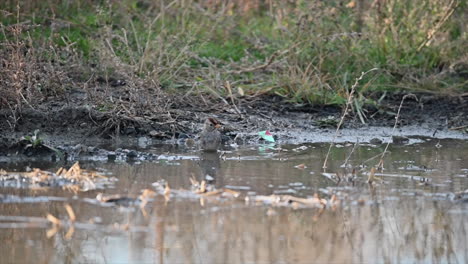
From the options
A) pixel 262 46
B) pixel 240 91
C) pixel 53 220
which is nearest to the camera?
pixel 53 220

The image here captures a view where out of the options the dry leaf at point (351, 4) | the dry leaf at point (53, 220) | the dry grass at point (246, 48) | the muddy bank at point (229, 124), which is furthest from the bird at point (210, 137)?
the dry leaf at point (351, 4)

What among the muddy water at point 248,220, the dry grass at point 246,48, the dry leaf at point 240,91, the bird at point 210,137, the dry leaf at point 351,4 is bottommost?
the muddy water at point 248,220

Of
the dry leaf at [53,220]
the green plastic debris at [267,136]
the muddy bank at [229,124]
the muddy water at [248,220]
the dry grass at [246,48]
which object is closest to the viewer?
the muddy water at [248,220]

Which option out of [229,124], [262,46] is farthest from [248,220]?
[262,46]

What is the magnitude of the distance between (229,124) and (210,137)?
1.07 metres

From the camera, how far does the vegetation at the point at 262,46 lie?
9.30 meters

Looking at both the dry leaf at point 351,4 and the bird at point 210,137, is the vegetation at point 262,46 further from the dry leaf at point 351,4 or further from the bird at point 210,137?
the bird at point 210,137

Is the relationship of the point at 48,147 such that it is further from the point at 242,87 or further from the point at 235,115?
the point at 242,87

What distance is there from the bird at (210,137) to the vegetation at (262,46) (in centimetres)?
96

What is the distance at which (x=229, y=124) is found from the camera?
28.6 ft

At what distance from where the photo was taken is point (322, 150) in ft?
26.0

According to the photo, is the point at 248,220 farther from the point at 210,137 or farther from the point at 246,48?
the point at 246,48

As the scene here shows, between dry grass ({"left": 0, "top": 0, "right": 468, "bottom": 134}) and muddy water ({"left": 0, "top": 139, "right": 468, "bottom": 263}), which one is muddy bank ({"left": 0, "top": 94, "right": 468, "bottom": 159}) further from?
muddy water ({"left": 0, "top": 139, "right": 468, "bottom": 263})

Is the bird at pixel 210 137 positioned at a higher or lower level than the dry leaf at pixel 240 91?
lower
